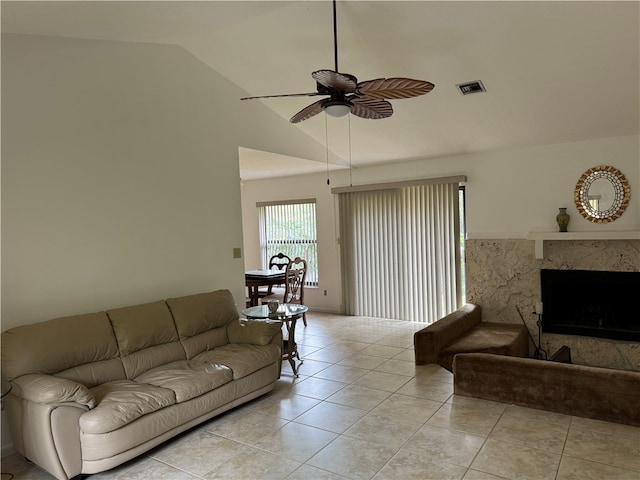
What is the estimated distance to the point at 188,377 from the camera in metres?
3.09

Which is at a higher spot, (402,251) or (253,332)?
(402,251)

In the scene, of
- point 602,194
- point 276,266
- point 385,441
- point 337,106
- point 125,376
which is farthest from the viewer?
point 276,266

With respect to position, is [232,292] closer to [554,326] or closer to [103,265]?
[103,265]

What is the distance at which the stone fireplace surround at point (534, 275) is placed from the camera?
4.63 metres

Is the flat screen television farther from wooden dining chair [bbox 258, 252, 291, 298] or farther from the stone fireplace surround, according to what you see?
wooden dining chair [bbox 258, 252, 291, 298]

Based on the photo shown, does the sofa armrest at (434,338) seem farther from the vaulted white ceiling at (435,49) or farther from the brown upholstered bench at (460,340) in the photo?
the vaulted white ceiling at (435,49)

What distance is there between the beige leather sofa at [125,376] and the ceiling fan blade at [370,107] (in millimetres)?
2021

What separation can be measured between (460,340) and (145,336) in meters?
3.09

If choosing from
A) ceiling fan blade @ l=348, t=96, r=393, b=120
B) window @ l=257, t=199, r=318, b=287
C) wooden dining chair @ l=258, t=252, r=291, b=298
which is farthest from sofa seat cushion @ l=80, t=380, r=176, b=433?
window @ l=257, t=199, r=318, b=287

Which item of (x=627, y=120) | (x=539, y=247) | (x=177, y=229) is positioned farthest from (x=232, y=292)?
(x=627, y=120)

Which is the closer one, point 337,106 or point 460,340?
A: point 337,106

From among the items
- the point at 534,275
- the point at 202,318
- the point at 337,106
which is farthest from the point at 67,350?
the point at 534,275

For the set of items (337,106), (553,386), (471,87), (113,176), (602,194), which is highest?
(471,87)

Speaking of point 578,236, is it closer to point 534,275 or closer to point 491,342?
point 534,275
